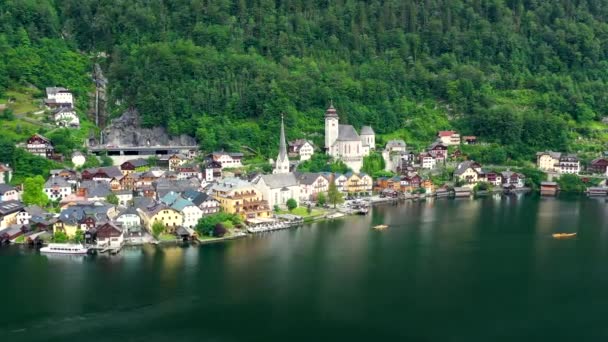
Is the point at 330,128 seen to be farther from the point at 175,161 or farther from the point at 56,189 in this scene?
the point at 56,189

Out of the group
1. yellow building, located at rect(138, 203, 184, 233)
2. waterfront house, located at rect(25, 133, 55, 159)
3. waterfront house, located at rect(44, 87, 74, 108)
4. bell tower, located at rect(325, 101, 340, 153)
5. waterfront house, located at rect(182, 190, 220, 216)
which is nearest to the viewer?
yellow building, located at rect(138, 203, 184, 233)

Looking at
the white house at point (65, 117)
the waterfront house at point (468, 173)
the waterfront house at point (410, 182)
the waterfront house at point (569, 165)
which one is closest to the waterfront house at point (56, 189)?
the white house at point (65, 117)

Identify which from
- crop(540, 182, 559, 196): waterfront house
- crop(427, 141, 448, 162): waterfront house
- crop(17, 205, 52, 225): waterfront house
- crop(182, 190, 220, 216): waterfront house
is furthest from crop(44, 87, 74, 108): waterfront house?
crop(540, 182, 559, 196): waterfront house

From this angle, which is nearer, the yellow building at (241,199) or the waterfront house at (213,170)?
the yellow building at (241,199)

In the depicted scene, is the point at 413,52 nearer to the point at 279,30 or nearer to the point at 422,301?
the point at 279,30

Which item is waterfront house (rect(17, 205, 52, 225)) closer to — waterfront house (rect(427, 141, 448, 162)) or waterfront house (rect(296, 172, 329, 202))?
waterfront house (rect(296, 172, 329, 202))

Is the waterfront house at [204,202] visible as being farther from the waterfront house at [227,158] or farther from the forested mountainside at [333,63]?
the forested mountainside at [333,63]
